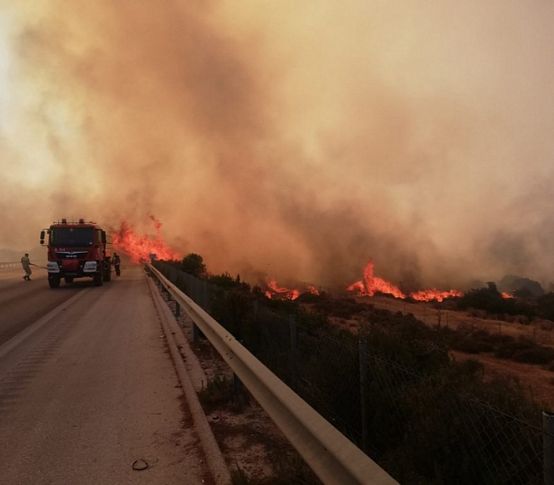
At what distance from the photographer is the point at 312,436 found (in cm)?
258

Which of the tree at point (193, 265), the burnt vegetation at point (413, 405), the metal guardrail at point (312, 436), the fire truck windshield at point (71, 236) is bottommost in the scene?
the burnt vegetation at point (413, 405)

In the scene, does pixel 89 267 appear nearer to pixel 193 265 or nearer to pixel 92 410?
pixel 193 265

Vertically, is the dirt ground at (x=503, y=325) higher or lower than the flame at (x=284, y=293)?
lower

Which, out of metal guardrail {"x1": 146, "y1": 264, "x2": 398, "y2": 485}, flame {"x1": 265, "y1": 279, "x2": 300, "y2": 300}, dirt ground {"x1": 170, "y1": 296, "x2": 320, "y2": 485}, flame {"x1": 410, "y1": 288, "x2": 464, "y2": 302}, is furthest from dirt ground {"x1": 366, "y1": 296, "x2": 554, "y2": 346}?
metal guardrail {"x1": 146, "y1": 264, "x2": 398, "y2": 485}

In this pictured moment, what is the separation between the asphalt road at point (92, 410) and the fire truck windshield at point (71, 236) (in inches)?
448

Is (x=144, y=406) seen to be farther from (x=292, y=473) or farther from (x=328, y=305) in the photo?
(x=328, y=305)

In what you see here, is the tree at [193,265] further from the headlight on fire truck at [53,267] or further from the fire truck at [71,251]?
the headlight on fire truck at [53,267]

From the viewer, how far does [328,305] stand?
31.6m

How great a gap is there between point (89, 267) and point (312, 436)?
21238mm

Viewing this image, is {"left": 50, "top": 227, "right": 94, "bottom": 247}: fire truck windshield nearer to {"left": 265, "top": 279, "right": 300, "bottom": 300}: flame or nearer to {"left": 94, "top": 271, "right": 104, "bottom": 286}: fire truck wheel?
{"left": 94, "top": 271, "right": 104, "bottom": 286}: fire truck wheel

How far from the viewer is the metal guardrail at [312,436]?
6.91 feet

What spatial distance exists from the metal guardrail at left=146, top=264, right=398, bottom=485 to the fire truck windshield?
64.7ft

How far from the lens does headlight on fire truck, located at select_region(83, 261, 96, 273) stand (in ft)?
71.6

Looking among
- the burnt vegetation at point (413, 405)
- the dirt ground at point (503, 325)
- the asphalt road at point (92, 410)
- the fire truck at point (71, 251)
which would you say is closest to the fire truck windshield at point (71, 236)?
the fire truck at point (71, 251)
